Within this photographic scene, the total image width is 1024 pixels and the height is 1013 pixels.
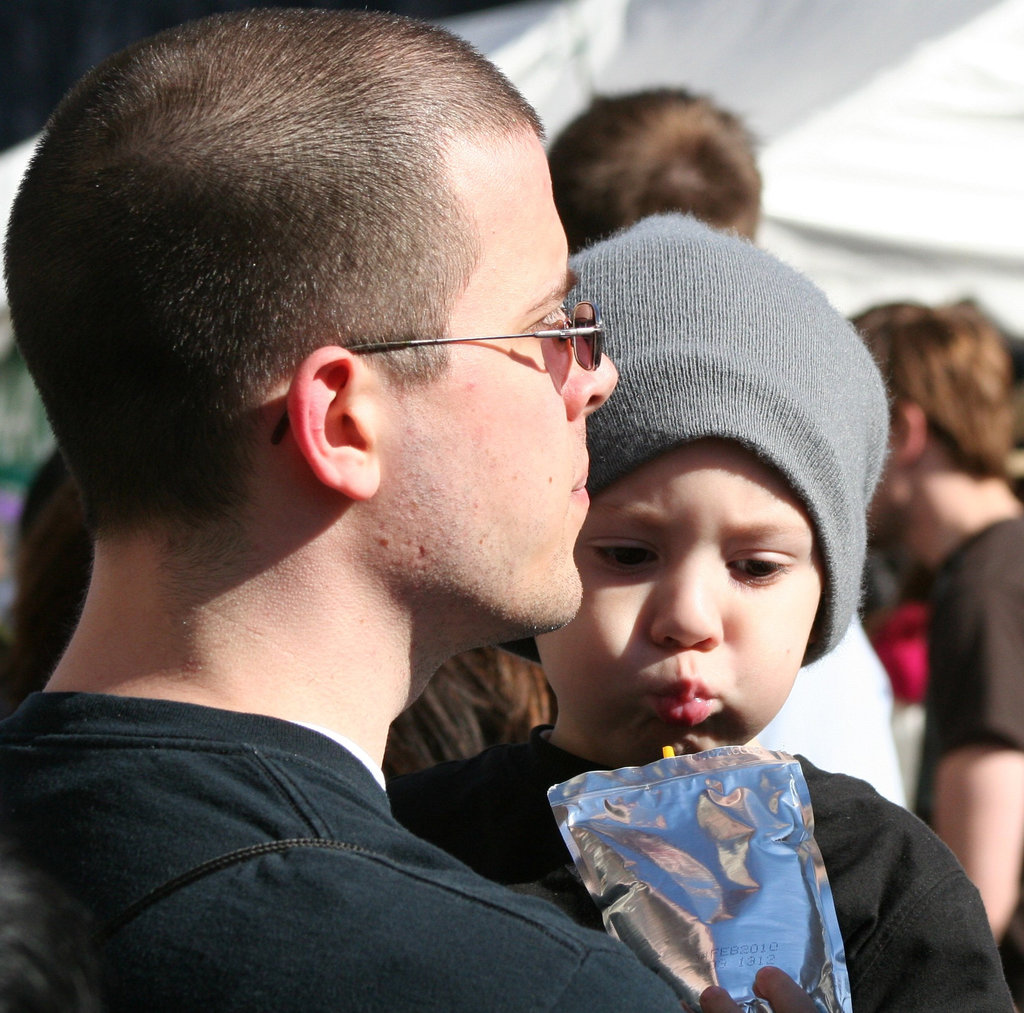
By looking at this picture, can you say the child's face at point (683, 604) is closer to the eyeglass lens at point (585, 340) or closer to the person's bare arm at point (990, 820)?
the eyeglass lens at point (585, 340)

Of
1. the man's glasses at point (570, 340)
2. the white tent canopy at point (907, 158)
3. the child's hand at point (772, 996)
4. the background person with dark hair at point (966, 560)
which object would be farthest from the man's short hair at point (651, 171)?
the white tent canopy at point (907, 158)

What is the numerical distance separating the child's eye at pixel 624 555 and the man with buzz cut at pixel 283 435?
1.04 ft

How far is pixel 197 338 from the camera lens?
1.41 metres

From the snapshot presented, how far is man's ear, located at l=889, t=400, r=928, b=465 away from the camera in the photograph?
159 inches

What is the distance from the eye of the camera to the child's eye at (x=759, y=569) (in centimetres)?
190

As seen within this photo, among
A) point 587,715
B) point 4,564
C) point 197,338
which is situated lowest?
point 4,564

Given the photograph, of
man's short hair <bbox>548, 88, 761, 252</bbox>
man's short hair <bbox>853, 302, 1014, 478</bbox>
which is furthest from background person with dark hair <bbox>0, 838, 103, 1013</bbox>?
man's short hair <bbox>853, 302, 1014, 478</bbox>

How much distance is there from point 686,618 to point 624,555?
0.51 ft

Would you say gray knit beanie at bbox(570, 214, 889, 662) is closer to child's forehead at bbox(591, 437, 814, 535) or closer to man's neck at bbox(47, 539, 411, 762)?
child's forehead at bbox(591, 437, 814, 535)

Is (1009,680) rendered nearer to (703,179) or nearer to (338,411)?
(703,179)

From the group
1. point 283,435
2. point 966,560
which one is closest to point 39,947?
point 283,435

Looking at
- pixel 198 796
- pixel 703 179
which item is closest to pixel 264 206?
pixel 198 796

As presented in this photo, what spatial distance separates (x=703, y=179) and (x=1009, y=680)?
4.82 ft

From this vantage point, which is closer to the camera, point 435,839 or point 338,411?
point 338,411
